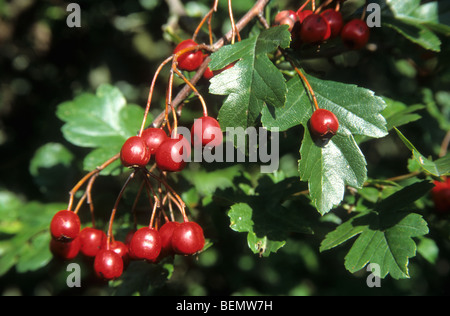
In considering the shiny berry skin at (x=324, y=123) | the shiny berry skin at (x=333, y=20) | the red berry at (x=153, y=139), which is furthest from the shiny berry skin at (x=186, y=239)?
the shiny berry skin at (x=333, y=20)

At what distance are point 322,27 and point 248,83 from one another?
1.02 feet

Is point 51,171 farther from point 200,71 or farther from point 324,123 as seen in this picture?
point 324,123

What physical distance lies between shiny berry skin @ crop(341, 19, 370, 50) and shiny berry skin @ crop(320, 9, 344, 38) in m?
0.03

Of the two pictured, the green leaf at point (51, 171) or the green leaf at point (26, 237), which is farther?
the green leaf at point (51, 171)

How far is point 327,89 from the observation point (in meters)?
1.31

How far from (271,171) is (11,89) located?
2.41m

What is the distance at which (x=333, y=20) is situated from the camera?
4.60 feet

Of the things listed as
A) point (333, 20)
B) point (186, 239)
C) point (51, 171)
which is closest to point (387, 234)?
point (186, 239)

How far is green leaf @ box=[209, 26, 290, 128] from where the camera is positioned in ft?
3.83

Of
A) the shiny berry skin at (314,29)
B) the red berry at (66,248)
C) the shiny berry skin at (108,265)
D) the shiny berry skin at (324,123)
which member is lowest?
the shiny berry skin at (108,265)

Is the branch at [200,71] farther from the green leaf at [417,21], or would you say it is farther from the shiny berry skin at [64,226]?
the green leaf at [417,21]

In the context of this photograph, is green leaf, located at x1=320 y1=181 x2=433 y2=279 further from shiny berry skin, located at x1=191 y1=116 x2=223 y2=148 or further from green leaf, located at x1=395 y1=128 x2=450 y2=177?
shiny berry skin, located at x1=191 y1=116 x2=223 y2=148

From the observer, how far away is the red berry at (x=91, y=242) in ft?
4.52
